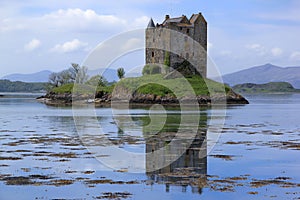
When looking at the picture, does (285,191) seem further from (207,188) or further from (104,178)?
(104,178)

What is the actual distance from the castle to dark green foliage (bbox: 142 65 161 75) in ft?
3.14

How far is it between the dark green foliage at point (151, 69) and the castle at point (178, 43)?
957 millimetres

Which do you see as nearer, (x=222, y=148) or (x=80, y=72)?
(x=222, y=148)

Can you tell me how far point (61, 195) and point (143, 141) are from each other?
17.7 metres

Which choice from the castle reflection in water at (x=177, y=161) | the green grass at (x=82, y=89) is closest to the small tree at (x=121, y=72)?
the green grass at (x=82, y=89)

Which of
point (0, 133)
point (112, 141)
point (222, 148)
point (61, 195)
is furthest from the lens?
point (0, 133)

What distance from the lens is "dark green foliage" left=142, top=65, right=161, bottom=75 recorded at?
12338cm

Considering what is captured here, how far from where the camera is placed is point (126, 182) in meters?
20.5

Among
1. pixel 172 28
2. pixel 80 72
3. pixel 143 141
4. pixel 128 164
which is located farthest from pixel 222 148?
pixel 80 72

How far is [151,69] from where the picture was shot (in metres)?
124

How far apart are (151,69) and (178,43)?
30.3 feet

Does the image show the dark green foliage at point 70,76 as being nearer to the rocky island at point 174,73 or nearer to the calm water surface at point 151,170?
the rocky island at point 174,73

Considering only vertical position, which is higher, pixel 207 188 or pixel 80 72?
pixel 80 72

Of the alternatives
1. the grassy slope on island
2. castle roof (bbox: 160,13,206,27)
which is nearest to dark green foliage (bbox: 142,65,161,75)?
the grassy slope on island
